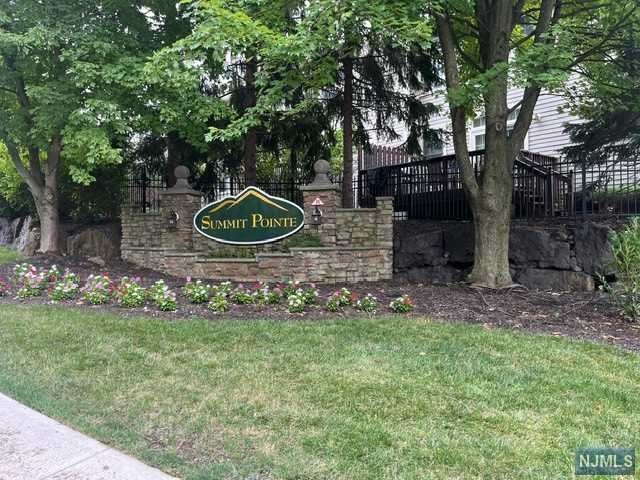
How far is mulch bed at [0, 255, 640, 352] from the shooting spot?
5.52 meters

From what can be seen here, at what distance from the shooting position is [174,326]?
18.4 feet

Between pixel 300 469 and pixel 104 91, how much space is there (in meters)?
7.62

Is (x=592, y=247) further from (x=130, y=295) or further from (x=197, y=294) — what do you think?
(x=130, y=295)

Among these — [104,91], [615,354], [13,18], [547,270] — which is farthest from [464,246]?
[13,18]

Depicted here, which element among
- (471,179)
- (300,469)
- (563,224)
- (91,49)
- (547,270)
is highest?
(91,49)

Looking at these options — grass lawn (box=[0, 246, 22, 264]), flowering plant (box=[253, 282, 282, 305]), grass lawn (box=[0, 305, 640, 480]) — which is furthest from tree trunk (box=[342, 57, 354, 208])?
grass lawn (box=[0, 246, 22, 264])

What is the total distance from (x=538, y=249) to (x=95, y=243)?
31.7 ft

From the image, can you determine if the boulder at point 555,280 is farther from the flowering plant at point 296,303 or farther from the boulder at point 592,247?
the flowering plant at point 296,303

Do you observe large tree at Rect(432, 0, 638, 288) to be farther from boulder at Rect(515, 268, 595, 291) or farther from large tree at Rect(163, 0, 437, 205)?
boulder at Rect(515, 268, 595, 291)

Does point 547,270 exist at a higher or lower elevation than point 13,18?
lower

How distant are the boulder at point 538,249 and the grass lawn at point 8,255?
1078cm

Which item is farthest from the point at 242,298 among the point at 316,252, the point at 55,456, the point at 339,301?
the point at 55,456

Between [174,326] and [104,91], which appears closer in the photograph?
[174,326]

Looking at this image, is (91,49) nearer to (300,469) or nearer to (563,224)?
(300,469)
